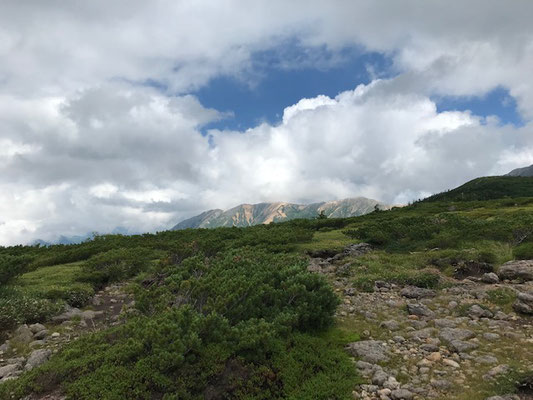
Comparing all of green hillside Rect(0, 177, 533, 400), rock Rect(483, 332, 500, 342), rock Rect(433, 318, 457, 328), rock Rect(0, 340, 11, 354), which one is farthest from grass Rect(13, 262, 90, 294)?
rock Rect(483, 332, 500, 342)

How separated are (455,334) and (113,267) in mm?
16692

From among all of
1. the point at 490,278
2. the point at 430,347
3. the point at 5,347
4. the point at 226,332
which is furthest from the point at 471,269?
the point at 5,347

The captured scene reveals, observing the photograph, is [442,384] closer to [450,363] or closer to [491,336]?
[450,363]

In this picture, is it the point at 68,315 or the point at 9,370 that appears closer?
the point at 9,370

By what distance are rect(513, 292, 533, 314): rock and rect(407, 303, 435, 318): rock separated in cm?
229

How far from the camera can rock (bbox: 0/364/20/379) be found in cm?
764

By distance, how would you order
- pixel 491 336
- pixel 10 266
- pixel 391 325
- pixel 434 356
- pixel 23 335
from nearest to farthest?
pixel 434 356 < pixel 491 336 < pixel 391 325 < pixel 23 335 < pixel 10 266

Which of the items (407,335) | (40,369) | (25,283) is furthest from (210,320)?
(25,283)

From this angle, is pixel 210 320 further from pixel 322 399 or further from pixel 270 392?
pixel 322 399

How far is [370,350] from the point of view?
8156mm

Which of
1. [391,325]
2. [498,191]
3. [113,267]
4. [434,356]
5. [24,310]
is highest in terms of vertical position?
[498,191]

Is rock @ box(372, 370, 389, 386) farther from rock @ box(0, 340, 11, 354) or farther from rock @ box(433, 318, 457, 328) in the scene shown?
rock @ box(0, 340, 11, 354)

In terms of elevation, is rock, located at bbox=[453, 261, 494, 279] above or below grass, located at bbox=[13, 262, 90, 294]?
below

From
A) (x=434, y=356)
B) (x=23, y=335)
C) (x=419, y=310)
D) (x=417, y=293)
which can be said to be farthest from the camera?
(x=417, y=293)
